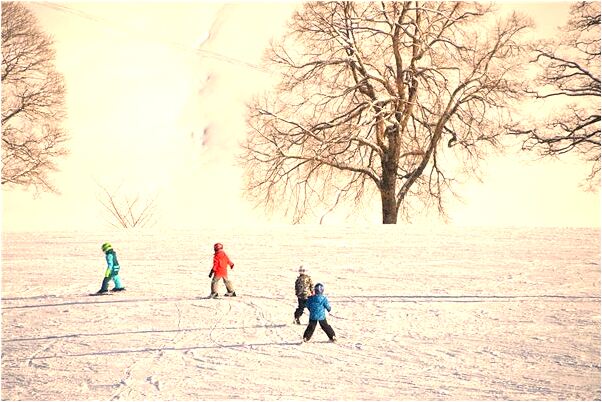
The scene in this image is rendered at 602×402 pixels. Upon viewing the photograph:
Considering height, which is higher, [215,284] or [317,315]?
[215,284]

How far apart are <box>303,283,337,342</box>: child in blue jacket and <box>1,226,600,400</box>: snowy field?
0.21 m

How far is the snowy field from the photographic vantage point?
1120 cm

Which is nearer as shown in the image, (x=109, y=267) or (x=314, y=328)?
(x=314, y=328)

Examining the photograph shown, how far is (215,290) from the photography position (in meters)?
17.7

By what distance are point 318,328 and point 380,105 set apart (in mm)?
16413

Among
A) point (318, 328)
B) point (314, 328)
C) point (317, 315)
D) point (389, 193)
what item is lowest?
point (318, 328)

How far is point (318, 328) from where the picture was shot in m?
15.0

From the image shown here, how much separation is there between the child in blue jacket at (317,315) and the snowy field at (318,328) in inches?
8.1

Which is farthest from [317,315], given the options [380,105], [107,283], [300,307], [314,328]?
[380,105]

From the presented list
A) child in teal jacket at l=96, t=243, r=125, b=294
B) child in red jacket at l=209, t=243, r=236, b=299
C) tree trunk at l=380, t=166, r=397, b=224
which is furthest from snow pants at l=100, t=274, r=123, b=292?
tree trunk at l=380, t=166, r=397, b=224

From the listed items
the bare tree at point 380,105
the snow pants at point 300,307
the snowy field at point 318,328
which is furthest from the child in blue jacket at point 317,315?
the bare tree at point 380,105

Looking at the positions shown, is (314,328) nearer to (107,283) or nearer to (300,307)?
(300,307)

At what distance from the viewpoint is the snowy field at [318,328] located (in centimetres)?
1120

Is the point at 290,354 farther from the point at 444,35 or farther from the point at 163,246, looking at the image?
the point at 444,35
